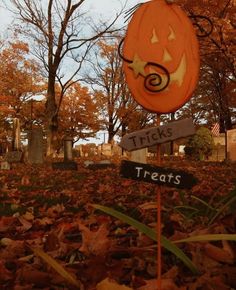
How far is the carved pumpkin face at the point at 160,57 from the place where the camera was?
2.02 m

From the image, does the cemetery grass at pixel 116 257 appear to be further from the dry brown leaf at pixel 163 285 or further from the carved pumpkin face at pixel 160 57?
the carved pumpkin face at pixel 160 57

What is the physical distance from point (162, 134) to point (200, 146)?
71.1 feet

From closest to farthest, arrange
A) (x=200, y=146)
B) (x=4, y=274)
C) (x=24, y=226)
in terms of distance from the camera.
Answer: (x=4, y=274) → (x=24, y=226) → (x=200, y=146)

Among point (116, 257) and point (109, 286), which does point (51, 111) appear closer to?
point (116, 257)

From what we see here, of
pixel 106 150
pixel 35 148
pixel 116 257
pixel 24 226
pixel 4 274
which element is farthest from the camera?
pixel 106 150

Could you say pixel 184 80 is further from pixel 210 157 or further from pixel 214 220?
pixel 210 157

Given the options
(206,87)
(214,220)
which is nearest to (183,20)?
(214,220)

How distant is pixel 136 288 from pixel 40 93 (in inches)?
1695

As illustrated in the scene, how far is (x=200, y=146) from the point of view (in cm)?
2302

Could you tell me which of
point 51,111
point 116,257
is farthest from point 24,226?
point 51,111

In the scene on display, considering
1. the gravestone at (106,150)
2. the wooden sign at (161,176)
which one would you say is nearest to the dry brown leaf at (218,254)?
the wooden sign at (161,176)

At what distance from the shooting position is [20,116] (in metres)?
42.8

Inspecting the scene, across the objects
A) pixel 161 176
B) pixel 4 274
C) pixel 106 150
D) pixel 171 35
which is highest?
pixel 106 150

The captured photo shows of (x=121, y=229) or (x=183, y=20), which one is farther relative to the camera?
(x=121, y=229)
